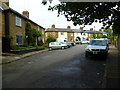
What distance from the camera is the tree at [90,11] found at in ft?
27.3

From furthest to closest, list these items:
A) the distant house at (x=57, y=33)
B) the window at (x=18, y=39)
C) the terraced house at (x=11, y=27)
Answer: the distant house at (x=57, y=33) → the window at (x=18, y=39) → the terraced house at (x=11, y=27)

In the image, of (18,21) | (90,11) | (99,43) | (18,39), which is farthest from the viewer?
(18,39)

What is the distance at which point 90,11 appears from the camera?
882 centimetres

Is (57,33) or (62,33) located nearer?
(57,33)

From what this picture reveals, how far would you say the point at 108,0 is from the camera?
7.91m

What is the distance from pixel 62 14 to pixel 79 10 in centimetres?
154

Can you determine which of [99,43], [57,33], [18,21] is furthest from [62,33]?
[99,43]

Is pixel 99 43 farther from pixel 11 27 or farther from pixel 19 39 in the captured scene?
pixel 19 39

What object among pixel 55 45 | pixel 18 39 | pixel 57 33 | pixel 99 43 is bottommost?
pixel 55 45

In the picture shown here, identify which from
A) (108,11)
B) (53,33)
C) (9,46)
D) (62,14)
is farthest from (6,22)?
(53,33)

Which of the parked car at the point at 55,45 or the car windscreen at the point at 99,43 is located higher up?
the car windscreen at the point at 99,43

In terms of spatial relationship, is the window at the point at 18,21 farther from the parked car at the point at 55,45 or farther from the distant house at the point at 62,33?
the distant house at the point at 62,33

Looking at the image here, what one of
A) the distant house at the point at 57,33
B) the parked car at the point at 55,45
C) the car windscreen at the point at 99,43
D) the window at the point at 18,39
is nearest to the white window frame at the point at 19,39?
the window at the point at 18,39

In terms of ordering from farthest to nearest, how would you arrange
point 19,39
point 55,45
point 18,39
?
point 55,45 → point 19,39 → point 18,39
